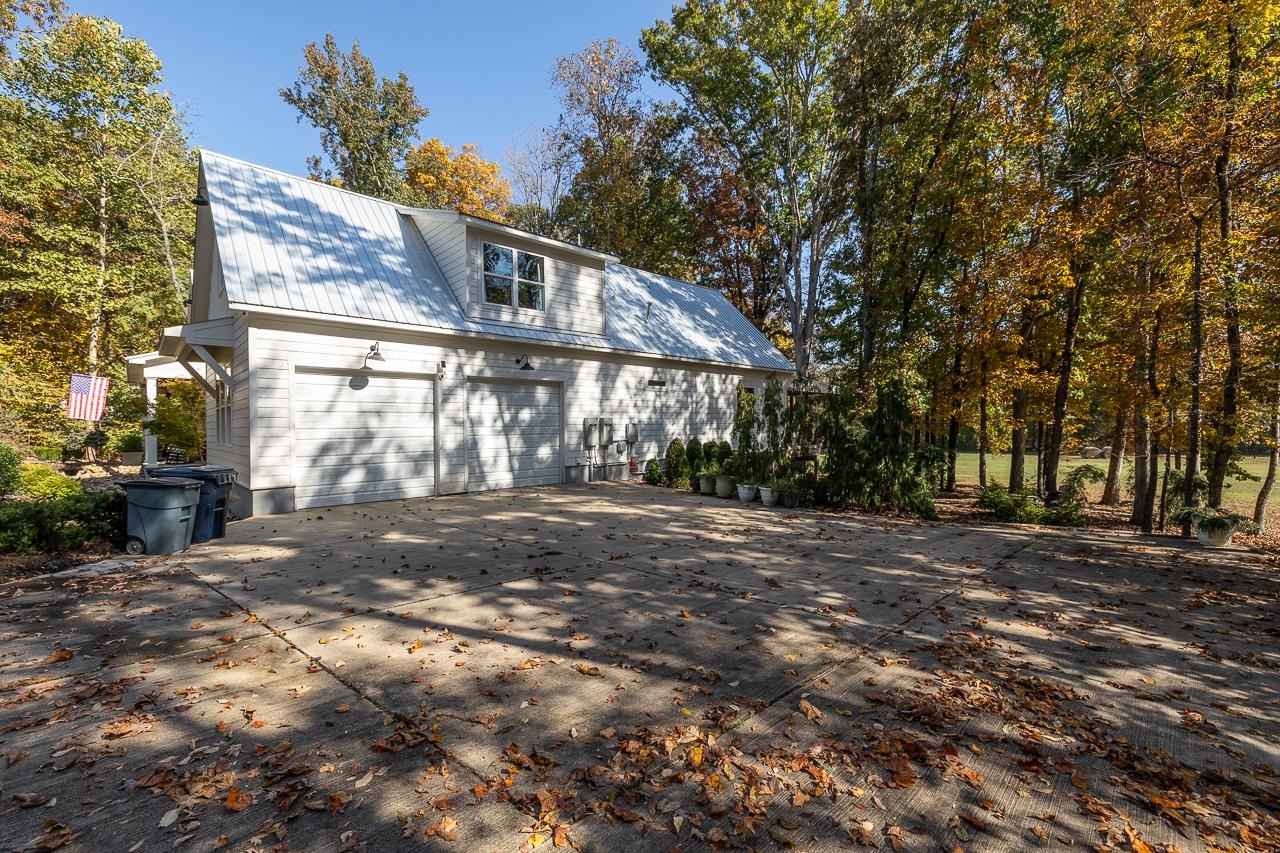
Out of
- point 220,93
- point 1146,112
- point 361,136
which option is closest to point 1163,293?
point 1146,112

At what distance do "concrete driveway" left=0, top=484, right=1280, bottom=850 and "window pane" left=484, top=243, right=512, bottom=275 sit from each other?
689cm

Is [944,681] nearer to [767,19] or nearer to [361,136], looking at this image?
[767,19]

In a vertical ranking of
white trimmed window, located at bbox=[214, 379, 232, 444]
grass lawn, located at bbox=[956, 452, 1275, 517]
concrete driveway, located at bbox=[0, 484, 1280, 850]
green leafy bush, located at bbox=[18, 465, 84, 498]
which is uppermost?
white trimmed window, located at bbox=[214, 379, 232, 444]

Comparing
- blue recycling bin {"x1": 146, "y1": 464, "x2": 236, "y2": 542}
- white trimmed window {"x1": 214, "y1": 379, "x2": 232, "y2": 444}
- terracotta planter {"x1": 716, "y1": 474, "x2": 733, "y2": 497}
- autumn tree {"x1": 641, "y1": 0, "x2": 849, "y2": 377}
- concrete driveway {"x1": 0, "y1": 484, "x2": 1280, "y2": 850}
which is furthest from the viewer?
autumn tree {"x1": 641, "y1": 0, "x2": 849, "y2": 377}

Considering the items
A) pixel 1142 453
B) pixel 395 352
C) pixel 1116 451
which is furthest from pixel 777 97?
pixel 395 352

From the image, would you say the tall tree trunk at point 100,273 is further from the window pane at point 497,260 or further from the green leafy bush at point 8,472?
the window pane at point 497,260

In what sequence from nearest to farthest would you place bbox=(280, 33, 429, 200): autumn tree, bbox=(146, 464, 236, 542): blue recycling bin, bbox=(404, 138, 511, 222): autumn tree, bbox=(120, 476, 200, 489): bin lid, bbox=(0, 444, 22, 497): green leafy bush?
bbox=(120, 476, 200, 489): bin lid → bbox=(146, 464, 236, 542): blue recycling bin → bbox=(0, 444, 22, 497): green leafy bush → bbox=(280, 33, 429, 200): autumn tree → bbox=(404, 138, 511, 222): autumn tree

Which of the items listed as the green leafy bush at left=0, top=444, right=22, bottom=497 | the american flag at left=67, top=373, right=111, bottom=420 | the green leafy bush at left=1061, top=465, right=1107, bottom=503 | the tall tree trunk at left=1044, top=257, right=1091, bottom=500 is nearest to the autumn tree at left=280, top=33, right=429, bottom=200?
the american flag at left=67, top=373, right=111, bottom=420

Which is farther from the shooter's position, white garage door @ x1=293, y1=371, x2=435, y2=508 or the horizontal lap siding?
white garage door @ x1=293, y1=371, x2=435, y2=508

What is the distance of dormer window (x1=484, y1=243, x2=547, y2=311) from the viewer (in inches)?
423

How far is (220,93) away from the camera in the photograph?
15.1 meters

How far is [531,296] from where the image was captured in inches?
447

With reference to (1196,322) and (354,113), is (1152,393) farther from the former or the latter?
(354,113)

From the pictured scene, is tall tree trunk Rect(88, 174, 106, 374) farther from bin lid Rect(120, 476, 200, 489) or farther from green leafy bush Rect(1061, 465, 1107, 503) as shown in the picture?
green leafy bush Rect(1061, 465, 1107, 503)
